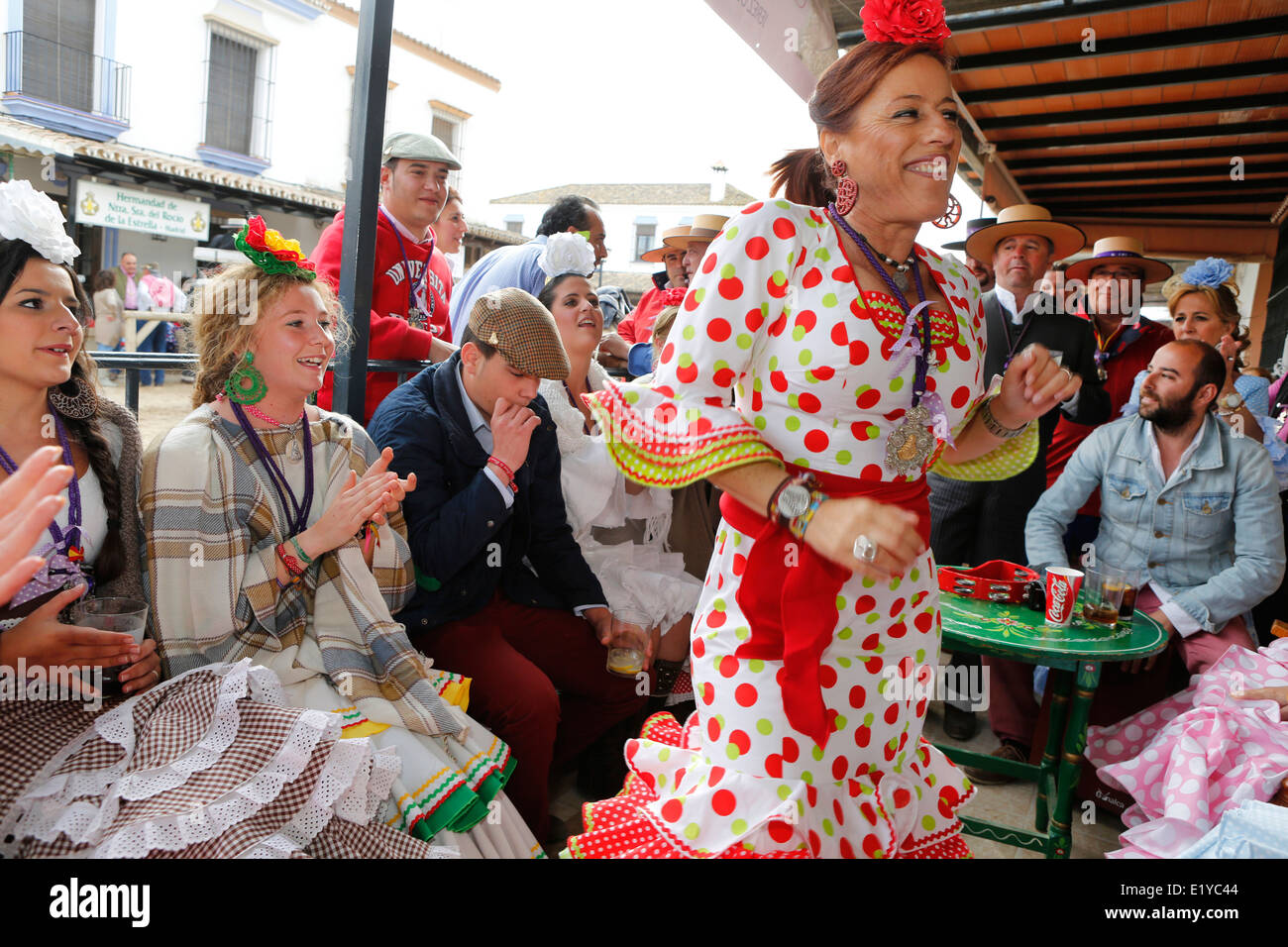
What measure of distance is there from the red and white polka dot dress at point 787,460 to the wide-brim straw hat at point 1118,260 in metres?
3.94

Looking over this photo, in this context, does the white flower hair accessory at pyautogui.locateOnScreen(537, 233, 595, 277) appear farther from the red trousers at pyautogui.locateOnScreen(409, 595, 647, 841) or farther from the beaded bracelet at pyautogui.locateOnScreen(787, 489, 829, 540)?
the beaded bracelet at pyautogui.locateOnScreen(787, 489, 829, 540)

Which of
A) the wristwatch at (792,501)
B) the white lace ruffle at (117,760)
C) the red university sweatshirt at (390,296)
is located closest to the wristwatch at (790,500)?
the wristwatch at (792,501)

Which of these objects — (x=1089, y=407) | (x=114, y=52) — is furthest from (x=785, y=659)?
(x=114, y=52)

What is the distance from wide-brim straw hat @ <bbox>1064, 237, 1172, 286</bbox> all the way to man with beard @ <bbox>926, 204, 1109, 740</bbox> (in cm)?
55

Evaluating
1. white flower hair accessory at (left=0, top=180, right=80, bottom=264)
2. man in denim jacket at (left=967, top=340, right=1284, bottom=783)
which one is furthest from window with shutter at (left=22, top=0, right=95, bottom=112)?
man in denim jacket at (left=967, top=340, right=1284, bottom=783)

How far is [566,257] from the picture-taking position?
3576 millimetres

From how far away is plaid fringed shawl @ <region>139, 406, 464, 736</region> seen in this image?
1926 mm

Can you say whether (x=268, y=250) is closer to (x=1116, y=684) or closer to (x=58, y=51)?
(x=1116, y=684)

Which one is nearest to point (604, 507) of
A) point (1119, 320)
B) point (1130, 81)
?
point (1119, 320)

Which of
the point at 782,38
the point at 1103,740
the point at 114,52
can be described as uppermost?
the point at 114,52

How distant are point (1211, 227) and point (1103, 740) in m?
10.7

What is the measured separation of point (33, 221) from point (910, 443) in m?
1.91
